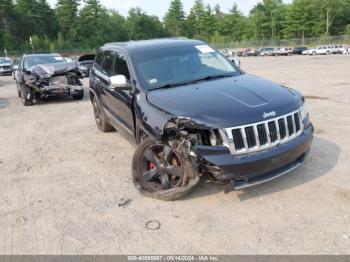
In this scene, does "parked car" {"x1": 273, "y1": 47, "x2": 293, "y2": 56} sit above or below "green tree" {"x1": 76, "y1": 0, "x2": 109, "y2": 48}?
below

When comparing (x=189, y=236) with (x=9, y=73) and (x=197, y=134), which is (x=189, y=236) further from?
(x=9, y=73)

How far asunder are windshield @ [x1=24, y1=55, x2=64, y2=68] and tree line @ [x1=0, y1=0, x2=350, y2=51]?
66.1 meters

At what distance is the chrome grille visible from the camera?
3666 mm

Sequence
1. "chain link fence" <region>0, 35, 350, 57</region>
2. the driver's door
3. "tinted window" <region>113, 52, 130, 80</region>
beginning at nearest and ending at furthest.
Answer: the driver's door
"tinted window" <region>113, 52, 130, 80</region>
"chain link fence" <region>0, 35, 350, 57</region>

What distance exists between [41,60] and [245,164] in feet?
35.4

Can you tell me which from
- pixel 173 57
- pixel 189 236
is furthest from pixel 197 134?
pixel 173 57

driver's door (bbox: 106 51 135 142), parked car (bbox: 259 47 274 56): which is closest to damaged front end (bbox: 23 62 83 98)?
driver's door (bbox: 106 51 135 142)

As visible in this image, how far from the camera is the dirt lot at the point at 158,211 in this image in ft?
10.9

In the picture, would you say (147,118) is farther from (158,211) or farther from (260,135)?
(260,135)

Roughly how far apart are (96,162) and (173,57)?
6.73ft

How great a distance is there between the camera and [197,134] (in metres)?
3.78

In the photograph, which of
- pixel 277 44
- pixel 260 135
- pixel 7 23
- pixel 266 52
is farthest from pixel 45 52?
pixel 260 135

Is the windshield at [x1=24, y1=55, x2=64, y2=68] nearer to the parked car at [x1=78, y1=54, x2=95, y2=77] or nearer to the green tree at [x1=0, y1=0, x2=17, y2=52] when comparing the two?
the parked car at [x1=78, y1=54, x2=95, y2=77]

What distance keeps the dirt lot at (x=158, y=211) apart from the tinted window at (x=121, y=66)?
1.36 metres
